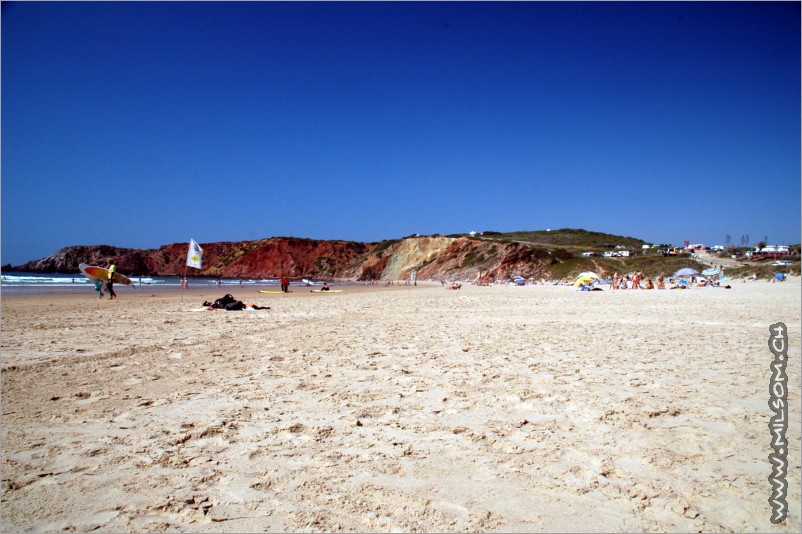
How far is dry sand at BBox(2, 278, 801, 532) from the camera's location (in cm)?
255

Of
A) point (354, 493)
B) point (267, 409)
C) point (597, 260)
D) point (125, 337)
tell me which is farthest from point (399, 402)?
point (597, 260)

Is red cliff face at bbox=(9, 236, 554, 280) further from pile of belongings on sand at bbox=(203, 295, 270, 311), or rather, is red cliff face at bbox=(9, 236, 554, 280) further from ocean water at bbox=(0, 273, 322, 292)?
pile of belongings on sand at bbox=(203, 295, 270, 311)

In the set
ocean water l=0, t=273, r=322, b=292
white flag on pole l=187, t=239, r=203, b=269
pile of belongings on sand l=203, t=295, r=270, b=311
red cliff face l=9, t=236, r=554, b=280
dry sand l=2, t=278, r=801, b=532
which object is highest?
red cliff face l=9, t=236, r=554, b=280

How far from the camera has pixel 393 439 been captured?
11.8 ft

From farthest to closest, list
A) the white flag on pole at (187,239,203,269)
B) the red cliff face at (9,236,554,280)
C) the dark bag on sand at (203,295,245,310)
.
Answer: the red cliff face at (9,236,554,280) < the white flag on pole at (187,239,203,269) < the dark bag on sand at (203,295,245,310)

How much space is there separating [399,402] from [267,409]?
1268 mm

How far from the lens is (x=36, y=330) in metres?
9.96

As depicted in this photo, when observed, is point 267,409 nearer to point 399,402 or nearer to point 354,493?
point 399,402

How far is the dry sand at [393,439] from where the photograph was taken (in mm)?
2547

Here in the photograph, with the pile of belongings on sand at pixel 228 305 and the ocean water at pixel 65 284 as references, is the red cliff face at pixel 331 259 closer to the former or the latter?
the ocean water at pixel 65 284

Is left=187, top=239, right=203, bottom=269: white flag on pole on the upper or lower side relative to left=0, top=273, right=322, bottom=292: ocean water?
upper

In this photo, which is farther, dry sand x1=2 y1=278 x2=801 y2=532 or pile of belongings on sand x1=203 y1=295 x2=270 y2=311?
pile of belongings on sand x1=203 y1=295 x2=270 y2=311

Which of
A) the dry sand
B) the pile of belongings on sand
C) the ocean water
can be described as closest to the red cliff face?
the ocean water

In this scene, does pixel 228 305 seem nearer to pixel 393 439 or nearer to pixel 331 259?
pixel 393 439
